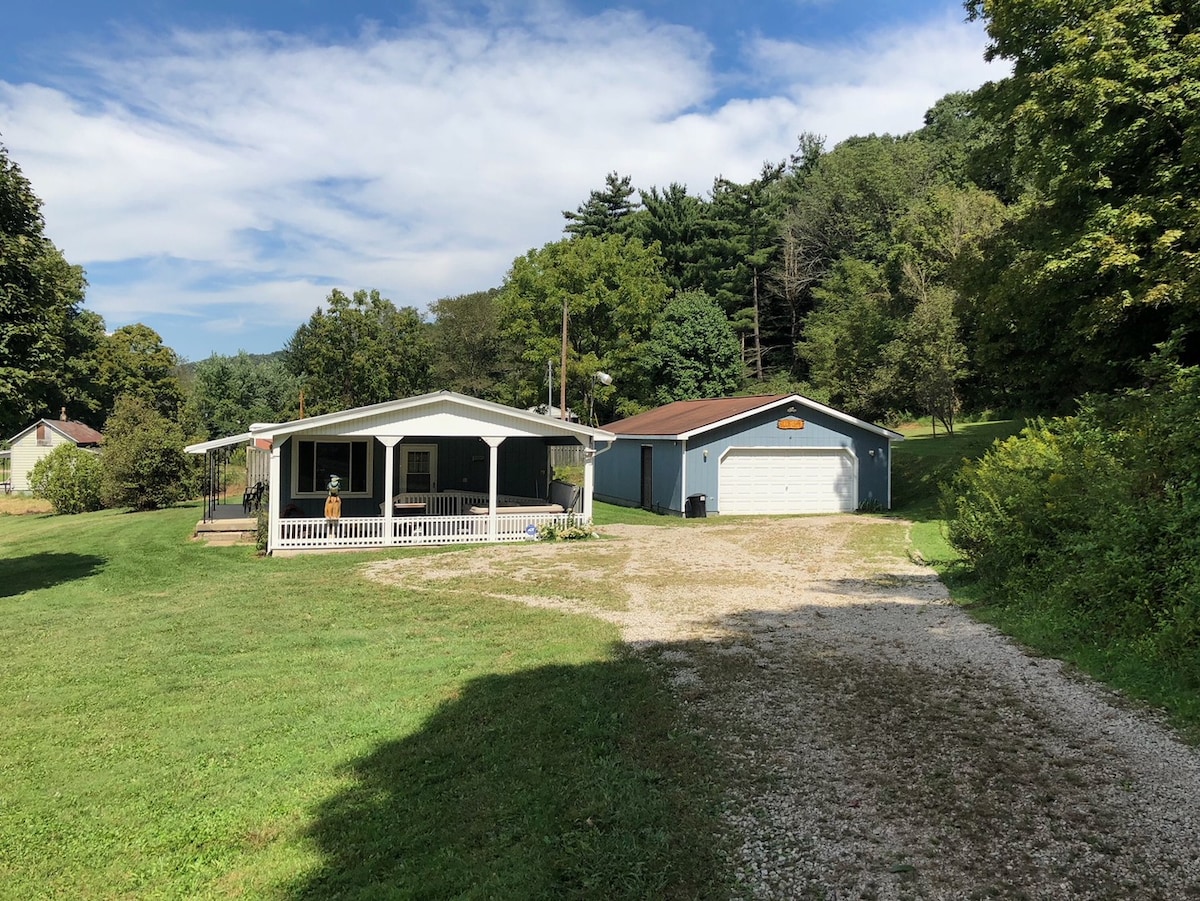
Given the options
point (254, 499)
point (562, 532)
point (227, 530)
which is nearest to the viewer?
point (562, 532)

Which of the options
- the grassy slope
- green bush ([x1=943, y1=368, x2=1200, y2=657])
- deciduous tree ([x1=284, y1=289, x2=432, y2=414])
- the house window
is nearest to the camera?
the grassy slope

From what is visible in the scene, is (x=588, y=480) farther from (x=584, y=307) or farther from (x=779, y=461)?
(x=584, y=307)

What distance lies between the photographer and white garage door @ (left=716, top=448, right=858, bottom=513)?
22516 mm

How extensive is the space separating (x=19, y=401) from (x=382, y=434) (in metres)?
6.10

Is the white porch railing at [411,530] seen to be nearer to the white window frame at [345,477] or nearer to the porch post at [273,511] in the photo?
the porch post at [273,511]

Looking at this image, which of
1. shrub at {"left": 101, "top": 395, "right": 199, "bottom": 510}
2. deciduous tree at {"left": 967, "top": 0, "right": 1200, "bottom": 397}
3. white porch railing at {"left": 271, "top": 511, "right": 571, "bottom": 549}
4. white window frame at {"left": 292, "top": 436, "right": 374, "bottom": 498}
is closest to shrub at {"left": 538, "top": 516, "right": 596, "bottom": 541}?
white porch railing at {"left": 271, "top": 511, "right": 571, "bottom": 549}

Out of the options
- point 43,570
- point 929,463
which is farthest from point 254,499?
point 929,463

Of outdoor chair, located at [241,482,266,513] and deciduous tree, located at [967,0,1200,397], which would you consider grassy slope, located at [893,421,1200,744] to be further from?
outdoor chair, located at [241,482,266,513]

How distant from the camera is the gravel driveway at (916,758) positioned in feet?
11.0

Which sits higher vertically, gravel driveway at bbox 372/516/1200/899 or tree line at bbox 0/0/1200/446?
tree line at bbox 0/0/1200/446

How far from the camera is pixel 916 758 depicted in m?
4.54

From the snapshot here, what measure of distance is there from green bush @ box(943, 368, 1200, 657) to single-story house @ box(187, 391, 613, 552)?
874 cm

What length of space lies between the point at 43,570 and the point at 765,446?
56.3ft

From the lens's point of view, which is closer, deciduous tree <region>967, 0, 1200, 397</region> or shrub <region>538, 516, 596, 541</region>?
deciduous tree <region>967, 0, 1200, 397</region>
